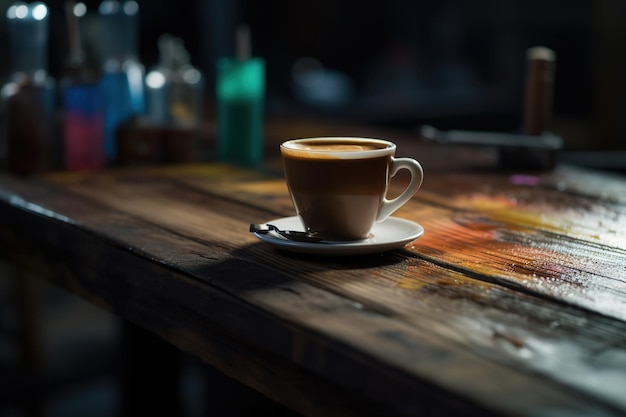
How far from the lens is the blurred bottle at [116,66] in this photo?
5.95ft

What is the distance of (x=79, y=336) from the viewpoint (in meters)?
3.15

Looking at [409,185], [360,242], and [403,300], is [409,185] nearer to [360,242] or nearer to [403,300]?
[360,242]

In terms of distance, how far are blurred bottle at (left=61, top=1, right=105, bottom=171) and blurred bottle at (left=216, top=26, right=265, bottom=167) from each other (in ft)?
0.87

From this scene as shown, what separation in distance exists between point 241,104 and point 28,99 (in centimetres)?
44

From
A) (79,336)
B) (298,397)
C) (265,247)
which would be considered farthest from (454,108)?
(298,397)

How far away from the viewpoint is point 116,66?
1.85 meters

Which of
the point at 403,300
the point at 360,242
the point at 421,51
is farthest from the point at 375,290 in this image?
the point at 421,51

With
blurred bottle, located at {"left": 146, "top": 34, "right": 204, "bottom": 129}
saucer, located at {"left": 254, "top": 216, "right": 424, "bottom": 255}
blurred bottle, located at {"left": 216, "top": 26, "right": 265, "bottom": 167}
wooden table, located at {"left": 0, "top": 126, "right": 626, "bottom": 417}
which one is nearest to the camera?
wooden table, located at {"left": 0, "top": 126, "right": 626, "bottom": 417}

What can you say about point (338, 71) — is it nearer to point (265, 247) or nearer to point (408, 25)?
point (408, 25)

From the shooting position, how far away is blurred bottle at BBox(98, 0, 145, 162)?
71.4 inches

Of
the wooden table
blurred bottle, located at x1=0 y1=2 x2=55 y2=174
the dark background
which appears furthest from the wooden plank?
the dark background

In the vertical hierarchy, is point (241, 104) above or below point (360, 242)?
above

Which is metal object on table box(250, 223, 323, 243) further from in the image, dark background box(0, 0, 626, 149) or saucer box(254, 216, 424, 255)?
dark background box(0, 0, 626, 149)

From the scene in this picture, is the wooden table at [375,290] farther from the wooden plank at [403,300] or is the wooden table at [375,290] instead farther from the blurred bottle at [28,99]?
the blurred bottle at [28,99]
